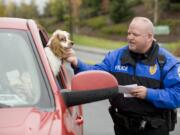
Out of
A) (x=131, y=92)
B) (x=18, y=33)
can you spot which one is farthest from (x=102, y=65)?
(x=18, y=33)

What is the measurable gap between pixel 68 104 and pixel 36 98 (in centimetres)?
21

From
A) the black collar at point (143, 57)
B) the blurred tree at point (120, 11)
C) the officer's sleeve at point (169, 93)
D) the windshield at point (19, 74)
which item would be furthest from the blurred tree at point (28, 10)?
the windshield at point (19, 74)

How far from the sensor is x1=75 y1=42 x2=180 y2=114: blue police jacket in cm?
520

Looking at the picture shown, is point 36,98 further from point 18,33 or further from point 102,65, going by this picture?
point 102,65

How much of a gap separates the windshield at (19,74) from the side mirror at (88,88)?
16 centimetres

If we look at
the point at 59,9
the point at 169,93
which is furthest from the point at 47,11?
the point at 169,93

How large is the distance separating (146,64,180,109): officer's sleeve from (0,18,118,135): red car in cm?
78

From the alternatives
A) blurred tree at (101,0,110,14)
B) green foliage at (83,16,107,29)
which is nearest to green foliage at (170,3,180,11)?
green foliage at (83,16,107,29)

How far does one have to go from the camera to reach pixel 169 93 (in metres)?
5.20

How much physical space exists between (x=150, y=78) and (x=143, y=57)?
20 centimetres

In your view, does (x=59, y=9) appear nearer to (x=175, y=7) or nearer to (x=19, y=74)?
(x=175, y=7)

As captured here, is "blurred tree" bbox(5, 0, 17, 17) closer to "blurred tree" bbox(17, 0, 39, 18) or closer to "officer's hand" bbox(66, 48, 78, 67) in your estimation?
"blurred tree" bbox(17, 0, 39, 18)

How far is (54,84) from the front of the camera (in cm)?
417

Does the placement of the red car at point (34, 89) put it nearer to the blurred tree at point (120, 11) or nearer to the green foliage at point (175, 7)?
the green foliage at point (175, 7)
